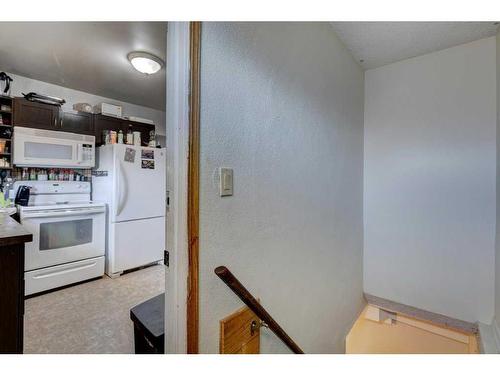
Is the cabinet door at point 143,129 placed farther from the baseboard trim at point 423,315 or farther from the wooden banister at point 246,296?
the baseboard trim at point 423,315

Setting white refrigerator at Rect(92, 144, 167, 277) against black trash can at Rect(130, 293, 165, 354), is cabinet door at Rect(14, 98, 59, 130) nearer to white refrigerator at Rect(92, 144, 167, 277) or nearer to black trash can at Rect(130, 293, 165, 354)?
white refrigerator at Rect(92, 144, 167, 277)

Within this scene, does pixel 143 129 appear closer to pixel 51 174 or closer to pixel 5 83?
pixel 51 174

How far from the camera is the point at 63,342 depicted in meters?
1.81

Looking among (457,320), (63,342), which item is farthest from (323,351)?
(63,342)

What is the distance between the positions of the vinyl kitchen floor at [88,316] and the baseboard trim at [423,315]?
232 centimetres

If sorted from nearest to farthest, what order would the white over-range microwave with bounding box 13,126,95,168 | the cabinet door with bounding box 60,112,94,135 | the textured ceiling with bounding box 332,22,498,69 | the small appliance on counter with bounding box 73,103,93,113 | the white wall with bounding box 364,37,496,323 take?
the textured ceiling with bounding box 332,22,498,69 → the white wall with bounding box 364,37,496,323 → the white over-range microwave with bounding box 13,126,95,168 → the cabinet door with bounding box 60,112,94,135 → the small appliance on counter with bounding box 73,103,93,113

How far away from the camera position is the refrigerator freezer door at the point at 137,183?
9.60 ft

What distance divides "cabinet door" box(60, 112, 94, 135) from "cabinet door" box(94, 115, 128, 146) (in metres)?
0.05

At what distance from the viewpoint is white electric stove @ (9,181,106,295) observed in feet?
8.00

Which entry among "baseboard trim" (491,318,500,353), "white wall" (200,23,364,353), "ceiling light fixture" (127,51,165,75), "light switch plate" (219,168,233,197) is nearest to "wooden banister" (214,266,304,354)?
"white wall" (200,23,364,353)

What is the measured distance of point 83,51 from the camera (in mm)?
2250

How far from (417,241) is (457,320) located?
0.73 metres

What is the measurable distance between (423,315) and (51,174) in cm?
435

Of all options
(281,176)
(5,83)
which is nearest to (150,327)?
(281,176)
